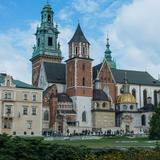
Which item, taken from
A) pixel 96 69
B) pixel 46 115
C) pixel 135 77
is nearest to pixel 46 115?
pixel 46 115

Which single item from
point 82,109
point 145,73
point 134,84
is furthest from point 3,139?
point 145,73

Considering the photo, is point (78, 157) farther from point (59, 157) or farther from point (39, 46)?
point (39, 46)

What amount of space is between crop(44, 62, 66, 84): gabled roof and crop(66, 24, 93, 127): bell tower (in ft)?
10.7

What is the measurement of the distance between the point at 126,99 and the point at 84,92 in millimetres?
13147

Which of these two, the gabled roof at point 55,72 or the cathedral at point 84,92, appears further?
the gabled roof at point 55,72

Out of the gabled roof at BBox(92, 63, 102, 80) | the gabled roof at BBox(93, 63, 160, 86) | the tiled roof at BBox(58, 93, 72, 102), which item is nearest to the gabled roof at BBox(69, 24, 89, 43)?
the gabled roof at BBox(92, 63, 102, 80)

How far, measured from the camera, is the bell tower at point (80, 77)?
9244 cm

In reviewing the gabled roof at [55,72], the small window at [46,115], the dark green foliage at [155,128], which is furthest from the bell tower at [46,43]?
the dark green foliage at [155,128]

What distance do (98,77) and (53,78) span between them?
11.7 metres

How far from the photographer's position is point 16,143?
624 inches

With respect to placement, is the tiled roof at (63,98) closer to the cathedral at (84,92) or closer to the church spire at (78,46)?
the cathedral at (84,92)

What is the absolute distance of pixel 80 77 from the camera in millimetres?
94500

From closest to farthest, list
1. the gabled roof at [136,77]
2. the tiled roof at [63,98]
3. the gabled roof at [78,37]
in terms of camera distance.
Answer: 1. the tiled roof at [63,98]
2. the gabled roof at [78,37]
3. the gabled roof at [136,77]

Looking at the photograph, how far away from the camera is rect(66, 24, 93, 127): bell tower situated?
92.4 m
